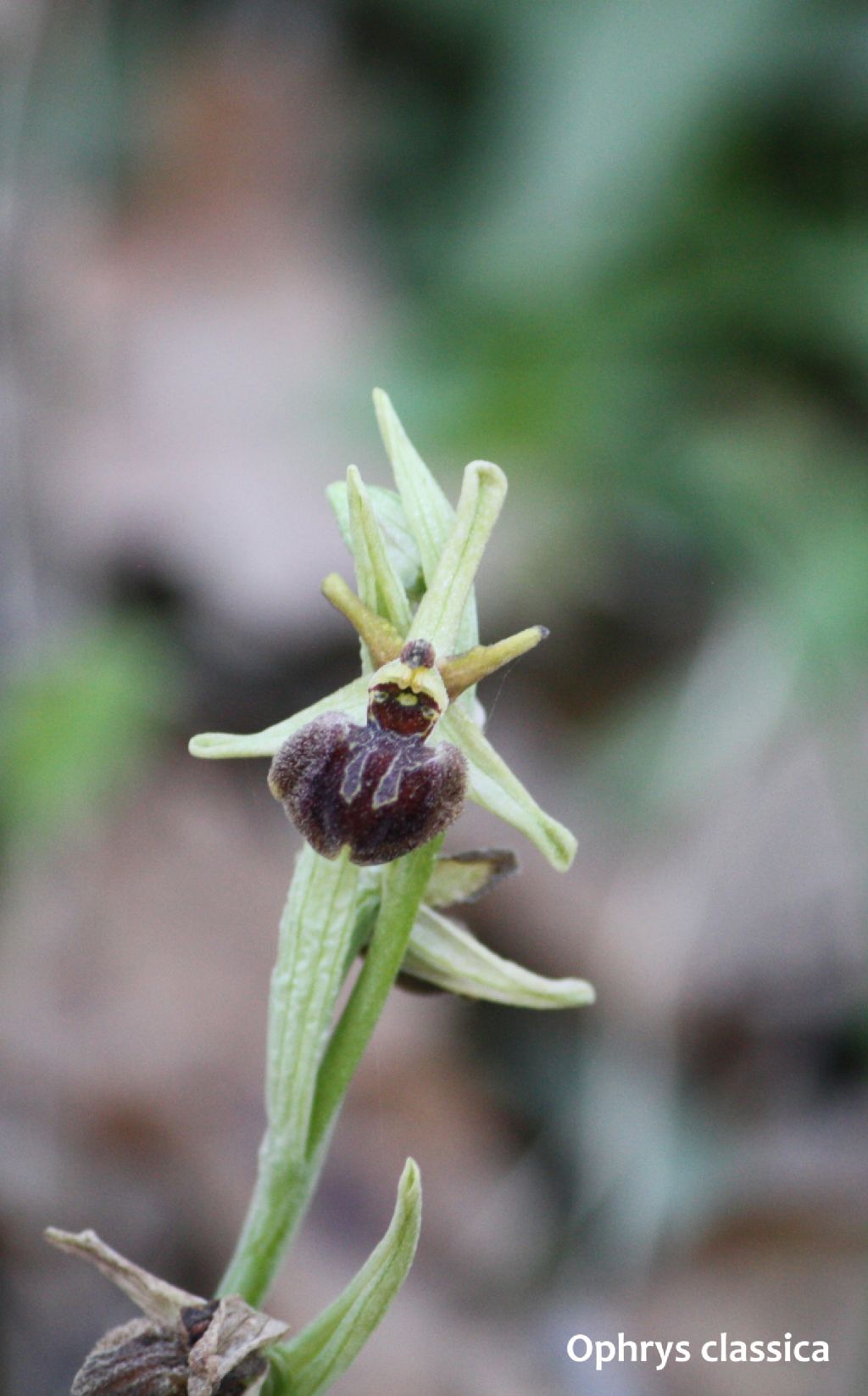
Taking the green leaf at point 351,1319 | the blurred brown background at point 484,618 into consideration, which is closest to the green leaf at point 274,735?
the green leaf at point 351,1319

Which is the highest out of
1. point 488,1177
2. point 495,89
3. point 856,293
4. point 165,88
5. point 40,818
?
point 165,88

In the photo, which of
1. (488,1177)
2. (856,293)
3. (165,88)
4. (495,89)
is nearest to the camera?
(488,1177)

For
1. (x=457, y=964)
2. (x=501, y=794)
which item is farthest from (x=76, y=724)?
(x=501, y=794)

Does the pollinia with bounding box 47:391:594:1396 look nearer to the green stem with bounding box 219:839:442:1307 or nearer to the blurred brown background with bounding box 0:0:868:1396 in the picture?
the green stem with bounding box 219:839:442:1307

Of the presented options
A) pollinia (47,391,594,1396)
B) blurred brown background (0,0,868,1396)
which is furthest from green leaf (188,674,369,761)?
blurred brown background (0,0,868,1396)

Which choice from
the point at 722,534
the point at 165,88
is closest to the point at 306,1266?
the point at 722,534

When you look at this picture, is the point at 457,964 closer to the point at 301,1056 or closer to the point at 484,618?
the point at 301,1056

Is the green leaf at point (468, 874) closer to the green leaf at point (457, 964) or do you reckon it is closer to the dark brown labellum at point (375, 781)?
the green leaf at point (457, 964)

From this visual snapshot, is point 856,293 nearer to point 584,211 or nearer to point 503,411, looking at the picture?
point 584,211
